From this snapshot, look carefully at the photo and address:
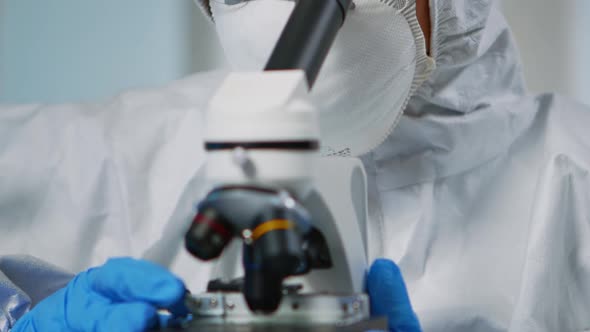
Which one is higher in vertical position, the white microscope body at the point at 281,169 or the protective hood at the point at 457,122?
the white microscope body at the point at 281,169

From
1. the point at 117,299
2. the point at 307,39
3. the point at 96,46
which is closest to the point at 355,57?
the point at 307,39

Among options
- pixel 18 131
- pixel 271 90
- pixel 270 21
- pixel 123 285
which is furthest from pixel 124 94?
pixel 271 90

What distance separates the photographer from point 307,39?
63 cm

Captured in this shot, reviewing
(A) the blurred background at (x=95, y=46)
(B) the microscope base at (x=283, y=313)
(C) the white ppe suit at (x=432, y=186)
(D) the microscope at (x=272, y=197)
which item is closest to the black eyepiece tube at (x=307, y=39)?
(D) the microscope at (x=272, y=197)

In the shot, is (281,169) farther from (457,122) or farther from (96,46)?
(96,46)

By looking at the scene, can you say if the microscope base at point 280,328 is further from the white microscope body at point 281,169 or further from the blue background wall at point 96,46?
the blue background wall at point 96,46

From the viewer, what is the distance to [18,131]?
4.41 ft

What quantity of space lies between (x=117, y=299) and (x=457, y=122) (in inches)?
24.0

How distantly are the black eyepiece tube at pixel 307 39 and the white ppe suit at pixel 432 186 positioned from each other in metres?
0.35

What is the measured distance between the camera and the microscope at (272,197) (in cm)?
54

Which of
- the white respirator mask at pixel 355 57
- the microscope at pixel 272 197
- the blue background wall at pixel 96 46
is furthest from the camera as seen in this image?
the blue background wall at pixel 96 46

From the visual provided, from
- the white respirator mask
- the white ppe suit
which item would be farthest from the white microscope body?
the white ppe suit

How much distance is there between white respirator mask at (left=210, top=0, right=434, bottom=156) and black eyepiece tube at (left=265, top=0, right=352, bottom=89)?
0.19 m

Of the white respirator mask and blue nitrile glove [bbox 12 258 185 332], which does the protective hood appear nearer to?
the white respirator mask
